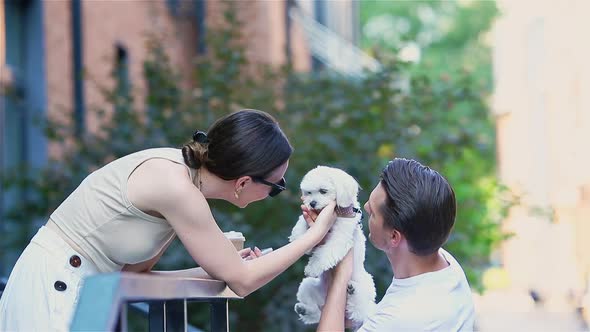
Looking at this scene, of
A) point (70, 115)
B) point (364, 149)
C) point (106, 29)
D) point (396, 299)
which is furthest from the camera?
point (106, 29)

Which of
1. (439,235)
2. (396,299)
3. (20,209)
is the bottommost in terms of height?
(20,209)

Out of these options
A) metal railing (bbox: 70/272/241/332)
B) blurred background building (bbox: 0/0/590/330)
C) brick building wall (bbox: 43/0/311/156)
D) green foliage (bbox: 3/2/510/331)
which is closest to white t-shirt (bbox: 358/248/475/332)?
metal railing (bbox: 70/272/241/332)

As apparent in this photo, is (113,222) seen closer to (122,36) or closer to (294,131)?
(294,131)

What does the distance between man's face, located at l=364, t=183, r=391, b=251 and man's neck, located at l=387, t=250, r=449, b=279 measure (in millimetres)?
52

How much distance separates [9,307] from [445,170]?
5304 mm

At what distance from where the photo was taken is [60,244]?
278 centimetres

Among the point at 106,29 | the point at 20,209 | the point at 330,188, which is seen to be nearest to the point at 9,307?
the point at 330,188

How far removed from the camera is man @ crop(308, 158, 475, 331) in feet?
9.11

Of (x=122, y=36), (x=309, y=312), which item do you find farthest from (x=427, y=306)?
(x=122, y=36)

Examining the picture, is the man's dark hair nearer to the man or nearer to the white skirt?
the man

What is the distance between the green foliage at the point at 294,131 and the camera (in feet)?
23.2

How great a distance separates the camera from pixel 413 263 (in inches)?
114

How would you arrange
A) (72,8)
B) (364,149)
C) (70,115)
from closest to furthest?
(364,149), (70,115), (72,8)

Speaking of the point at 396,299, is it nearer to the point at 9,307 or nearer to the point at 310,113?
the point at 9,307
